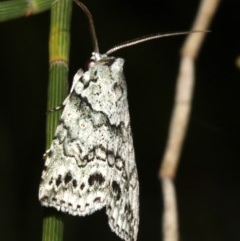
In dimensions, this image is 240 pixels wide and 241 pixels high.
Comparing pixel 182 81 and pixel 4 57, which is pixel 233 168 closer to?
pixel 4 57

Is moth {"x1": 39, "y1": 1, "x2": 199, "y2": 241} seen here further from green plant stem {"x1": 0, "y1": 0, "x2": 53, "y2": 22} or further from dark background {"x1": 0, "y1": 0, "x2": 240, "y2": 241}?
dark background {"x1": 0, "y1": 0, "x2": 240, "y2": 241}

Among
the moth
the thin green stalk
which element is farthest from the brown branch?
the thin green stalk

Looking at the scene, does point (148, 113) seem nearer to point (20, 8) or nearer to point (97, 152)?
point (97, 152)

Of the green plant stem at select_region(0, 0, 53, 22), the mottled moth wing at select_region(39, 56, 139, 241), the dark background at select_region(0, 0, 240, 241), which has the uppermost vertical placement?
the dark background at select_region(0, 0, 240, 241)

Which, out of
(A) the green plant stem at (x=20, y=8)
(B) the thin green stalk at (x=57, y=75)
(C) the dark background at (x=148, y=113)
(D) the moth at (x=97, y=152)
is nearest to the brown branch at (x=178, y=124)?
(D) the moth at (x=97, y=152)

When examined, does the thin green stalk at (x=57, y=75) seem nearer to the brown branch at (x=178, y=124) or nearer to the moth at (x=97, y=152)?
the moth at (x=97, y=152)

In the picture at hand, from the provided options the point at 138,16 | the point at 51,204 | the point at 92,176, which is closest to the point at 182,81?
the point at 92,176
